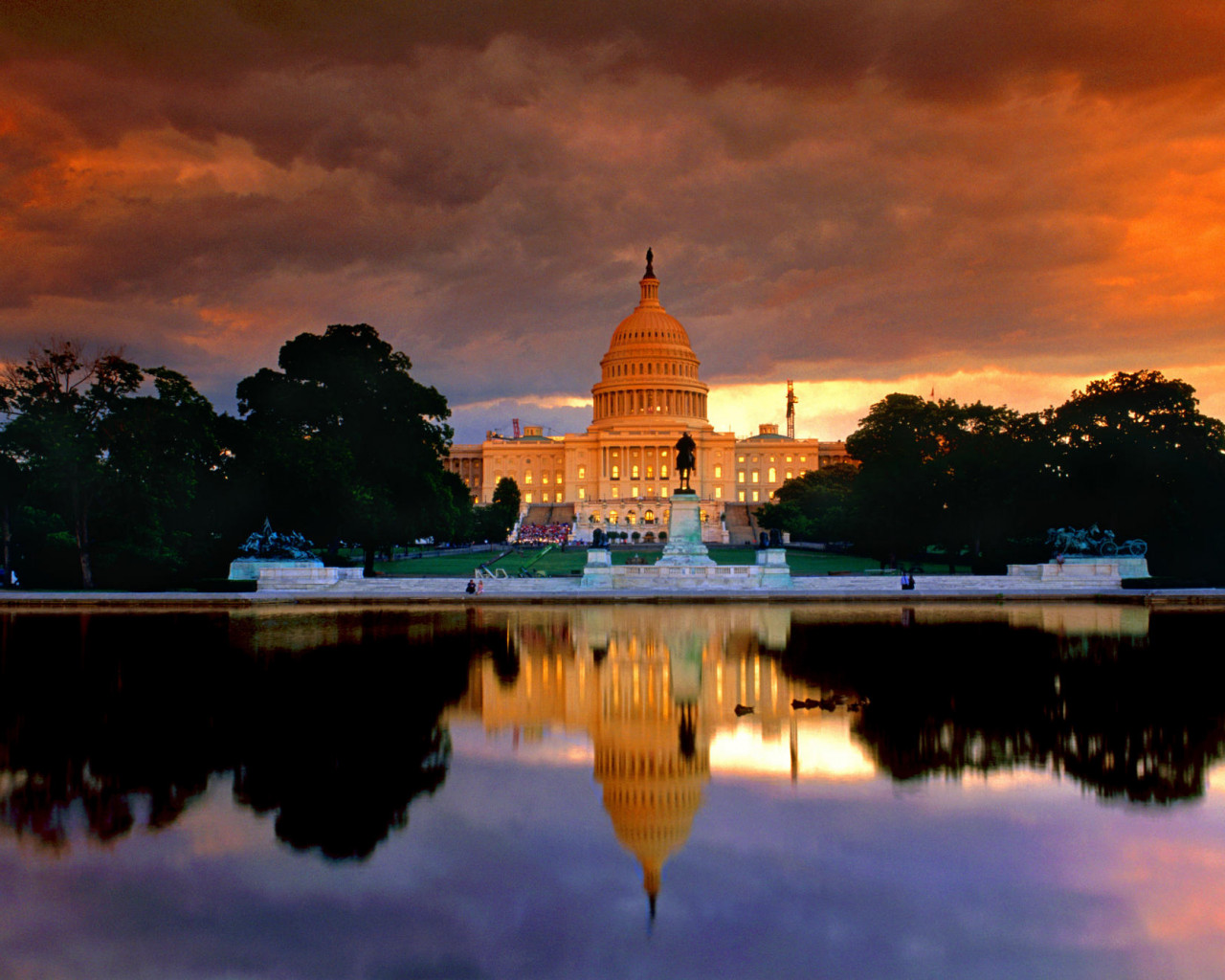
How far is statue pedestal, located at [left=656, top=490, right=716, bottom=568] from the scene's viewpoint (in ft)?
145

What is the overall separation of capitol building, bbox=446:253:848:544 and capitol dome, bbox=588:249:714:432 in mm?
155

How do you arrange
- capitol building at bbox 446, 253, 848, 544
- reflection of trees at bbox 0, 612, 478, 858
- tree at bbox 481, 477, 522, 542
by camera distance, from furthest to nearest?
capitol building at bbox 446, 253, 848, 544 < tree at bbox 481, 477, 522, 542 < reflection of trees at bbox 0, 612, 478, 858

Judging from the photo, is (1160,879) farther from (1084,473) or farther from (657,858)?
(1084,473)

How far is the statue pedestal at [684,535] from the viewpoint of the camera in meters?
44.3

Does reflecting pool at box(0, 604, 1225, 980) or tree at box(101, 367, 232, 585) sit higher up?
tree at box(101, 367, 232, 585)

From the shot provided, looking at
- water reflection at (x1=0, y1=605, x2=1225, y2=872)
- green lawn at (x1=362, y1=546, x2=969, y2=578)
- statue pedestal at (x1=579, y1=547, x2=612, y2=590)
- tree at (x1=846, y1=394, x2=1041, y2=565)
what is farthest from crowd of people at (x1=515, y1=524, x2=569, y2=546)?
water reflection at (x1=0, y1=605, x2=1225, y2=872)

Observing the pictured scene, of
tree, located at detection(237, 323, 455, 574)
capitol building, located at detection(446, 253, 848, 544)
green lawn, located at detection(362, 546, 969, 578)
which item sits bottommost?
green lawn, located at detection(362, 546, 969, 578)

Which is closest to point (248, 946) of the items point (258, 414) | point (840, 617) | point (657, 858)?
point (657, 858)

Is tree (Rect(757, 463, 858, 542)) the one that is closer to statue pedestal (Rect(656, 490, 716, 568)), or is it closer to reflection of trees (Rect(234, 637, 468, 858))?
statue pedestal (Rect(656, 490, 716, 568))

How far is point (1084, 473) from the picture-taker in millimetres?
50562

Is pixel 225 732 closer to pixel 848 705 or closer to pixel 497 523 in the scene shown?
pixel 848 705

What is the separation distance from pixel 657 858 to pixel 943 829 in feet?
9.28

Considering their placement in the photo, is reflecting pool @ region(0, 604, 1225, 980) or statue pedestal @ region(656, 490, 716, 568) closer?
reflecting pool @ region(0, 604, 1225, 980)

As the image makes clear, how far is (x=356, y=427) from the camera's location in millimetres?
50781
